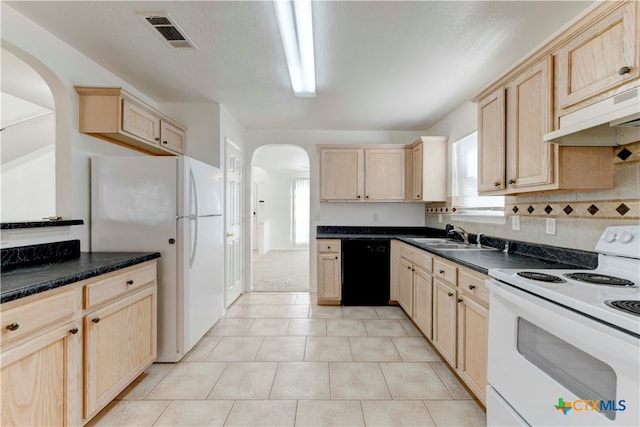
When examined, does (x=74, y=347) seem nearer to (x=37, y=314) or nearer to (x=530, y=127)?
(x=37, y=314)

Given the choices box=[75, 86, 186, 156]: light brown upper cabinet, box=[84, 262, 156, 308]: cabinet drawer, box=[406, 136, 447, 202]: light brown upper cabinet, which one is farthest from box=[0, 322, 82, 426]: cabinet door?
box=[406, 136, 447, 202]: light brown upper cabinet

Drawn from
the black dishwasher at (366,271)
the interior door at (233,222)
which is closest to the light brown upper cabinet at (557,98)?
the black dishwasher at (366,271)

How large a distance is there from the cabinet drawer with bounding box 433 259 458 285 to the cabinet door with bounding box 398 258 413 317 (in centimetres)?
70

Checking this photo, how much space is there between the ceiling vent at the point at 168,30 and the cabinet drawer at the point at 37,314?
5.56 ft

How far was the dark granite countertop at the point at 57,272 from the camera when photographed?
4.05 feet

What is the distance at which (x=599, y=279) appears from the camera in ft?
4.45

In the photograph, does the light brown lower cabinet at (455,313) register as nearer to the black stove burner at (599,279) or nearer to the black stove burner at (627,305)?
the black stove burner at (599,279)

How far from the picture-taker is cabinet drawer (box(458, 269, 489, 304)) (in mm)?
1725

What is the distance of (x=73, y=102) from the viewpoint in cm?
223

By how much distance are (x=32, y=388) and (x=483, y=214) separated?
11.2 feet

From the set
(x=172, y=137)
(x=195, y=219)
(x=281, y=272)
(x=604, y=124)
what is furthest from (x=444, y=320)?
(x=281, y=272)

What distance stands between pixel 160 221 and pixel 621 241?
2.90 m

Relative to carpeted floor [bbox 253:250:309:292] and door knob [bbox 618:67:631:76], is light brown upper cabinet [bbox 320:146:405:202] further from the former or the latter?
door knob [bbox 618:67:631:76]

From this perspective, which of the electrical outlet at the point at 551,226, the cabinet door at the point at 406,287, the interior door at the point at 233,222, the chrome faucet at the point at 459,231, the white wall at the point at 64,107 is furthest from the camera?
the interior door at the point at 233,222
